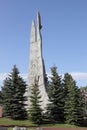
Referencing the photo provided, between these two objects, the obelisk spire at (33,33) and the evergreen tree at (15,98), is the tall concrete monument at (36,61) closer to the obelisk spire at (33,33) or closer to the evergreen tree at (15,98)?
the obelisk spire at (33,33)

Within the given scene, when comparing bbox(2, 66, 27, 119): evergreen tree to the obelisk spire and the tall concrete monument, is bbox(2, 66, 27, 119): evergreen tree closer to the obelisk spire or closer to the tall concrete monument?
the tall concrete monument

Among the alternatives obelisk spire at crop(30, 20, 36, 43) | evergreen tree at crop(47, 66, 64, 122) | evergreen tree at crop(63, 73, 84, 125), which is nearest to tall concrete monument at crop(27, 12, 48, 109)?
obelisk spire at crop(30, 20, 36, 43)

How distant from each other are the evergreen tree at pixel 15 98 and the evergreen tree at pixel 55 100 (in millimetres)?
3982

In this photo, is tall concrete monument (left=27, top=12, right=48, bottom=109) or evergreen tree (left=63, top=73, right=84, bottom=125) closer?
evergreen tree (left=63, top=73, right=84, bottom=125)

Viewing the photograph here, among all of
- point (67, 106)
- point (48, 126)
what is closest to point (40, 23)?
point (67, 106)

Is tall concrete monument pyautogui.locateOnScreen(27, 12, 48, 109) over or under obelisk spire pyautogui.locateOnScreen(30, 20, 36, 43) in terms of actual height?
under

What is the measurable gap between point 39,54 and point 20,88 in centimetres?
775

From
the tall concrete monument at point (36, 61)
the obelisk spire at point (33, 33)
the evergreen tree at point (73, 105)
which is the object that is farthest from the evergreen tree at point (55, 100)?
the obelisk spire at point (33, 33)

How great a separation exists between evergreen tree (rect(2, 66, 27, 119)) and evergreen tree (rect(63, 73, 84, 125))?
6356 mm

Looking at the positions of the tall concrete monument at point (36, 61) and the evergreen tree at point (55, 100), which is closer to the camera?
the evergreen tree at point (55, 100)

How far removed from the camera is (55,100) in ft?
152

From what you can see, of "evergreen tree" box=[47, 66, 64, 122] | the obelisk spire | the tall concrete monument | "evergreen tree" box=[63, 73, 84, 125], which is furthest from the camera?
the obelisk spire

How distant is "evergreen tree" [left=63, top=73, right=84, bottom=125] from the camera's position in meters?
43.7

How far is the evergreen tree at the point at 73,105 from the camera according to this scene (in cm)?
4370
